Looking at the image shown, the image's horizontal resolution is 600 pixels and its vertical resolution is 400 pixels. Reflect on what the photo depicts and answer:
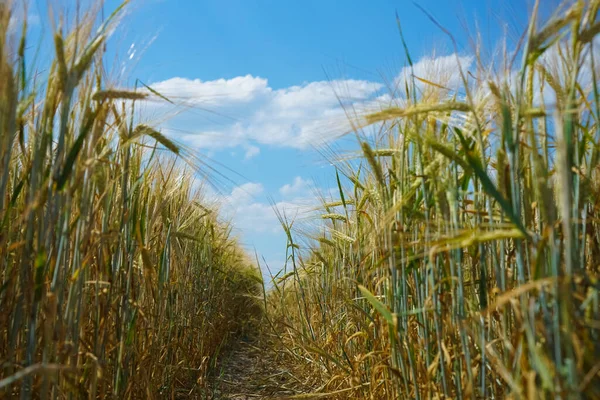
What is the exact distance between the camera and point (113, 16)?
1507 mm

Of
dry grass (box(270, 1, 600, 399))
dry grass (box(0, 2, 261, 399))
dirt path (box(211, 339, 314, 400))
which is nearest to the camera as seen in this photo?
dry grass (box(270, 1, 600, 399))

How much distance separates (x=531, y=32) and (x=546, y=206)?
1.48 ft

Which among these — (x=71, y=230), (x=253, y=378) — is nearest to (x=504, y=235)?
(x=71, y=230)

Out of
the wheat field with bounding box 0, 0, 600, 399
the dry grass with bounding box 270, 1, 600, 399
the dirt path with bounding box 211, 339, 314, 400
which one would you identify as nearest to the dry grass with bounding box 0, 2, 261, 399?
the wheat field with bounding box 0, 0, 600, 399

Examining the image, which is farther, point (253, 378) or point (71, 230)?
point (253, 378)

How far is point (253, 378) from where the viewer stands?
4031mm

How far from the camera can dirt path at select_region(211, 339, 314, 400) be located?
339 cm

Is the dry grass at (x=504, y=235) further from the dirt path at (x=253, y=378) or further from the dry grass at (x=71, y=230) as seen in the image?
the dirt path at (x=253, y=378)

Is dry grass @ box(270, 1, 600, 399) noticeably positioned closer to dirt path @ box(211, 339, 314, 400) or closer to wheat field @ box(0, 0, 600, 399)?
wheat field @ box(0, 0, 600, 399)

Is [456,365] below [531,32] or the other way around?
below

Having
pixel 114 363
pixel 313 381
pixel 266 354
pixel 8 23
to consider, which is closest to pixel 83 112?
pixel 8 23

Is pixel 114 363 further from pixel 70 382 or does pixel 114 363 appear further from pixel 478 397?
pixel 478 397

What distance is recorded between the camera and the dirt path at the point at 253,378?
339 cm

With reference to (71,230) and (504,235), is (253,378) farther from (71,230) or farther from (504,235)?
(504,235)
